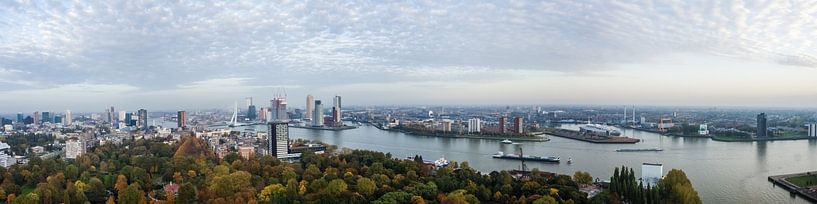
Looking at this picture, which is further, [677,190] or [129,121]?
[129,121]

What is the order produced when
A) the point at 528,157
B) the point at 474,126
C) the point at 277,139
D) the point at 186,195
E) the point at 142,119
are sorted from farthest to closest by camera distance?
the point at 142,119 < the point at 474,126 < the point at 277,139 < the point at 528,157 < the point at 186,195

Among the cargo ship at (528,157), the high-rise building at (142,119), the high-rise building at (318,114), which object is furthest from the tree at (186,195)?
the high-rise building at (142,119)

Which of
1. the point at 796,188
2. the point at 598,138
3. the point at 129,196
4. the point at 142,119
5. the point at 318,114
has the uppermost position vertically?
the point at 318,114

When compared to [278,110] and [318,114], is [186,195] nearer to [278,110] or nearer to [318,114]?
[318,114]

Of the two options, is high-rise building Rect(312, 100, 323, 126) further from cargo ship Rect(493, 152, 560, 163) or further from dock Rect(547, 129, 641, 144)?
cargo ship Rect(493, 152, 560, 163)

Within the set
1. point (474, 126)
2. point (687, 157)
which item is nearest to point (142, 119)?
point (474, 126)

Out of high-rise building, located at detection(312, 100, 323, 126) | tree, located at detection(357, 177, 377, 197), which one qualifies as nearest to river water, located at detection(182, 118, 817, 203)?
tree, located at detection(357, 177, 377, 197)

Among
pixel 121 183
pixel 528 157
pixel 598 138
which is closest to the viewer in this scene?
pixel 121 183
